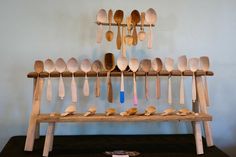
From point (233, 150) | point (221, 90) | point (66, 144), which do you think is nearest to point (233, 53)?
point (221, 90)

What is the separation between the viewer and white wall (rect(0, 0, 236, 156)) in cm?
171

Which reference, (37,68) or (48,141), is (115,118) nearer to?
(48,141)

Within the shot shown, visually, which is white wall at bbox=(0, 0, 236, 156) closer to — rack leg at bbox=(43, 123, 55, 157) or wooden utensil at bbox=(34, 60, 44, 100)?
wooden utensil at bbox=(34, 60, 44, 100)

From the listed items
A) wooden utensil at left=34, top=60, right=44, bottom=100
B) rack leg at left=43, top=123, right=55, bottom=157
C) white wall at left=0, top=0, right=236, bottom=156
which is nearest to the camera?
rack leg at left=43, top=123, right=55, bottom=157

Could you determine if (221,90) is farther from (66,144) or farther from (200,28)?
Answer: (66,144)

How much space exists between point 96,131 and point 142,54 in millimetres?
596

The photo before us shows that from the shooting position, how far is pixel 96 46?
174 centimetres

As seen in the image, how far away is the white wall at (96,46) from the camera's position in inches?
67.4

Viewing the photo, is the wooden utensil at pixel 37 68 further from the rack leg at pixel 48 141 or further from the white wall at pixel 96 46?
the white wall at pixel 96 46

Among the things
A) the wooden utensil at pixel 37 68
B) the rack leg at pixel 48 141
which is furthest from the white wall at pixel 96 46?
the rack leg at pixel 48 141

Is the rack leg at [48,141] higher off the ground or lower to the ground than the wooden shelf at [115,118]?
lower

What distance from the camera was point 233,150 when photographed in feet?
6.03

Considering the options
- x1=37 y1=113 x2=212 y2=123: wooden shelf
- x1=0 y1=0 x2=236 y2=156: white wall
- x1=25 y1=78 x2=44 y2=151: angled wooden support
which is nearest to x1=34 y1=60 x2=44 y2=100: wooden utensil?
x1=25 y1=78 x2=44 y2=151: angled wooden support

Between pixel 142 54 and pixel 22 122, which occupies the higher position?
pixel 142 54
